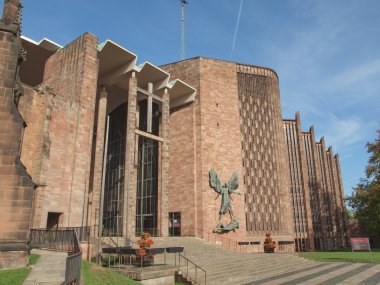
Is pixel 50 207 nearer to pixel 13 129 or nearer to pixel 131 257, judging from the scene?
pixel 131 257

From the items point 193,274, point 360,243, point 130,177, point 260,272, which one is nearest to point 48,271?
point 193,274

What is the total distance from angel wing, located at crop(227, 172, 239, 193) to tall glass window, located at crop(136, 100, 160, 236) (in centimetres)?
748

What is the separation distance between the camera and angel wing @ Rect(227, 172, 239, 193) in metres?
33.0

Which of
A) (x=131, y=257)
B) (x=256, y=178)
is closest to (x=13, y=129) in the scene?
(x=131, y=257)

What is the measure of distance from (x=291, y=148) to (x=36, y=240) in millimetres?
54634

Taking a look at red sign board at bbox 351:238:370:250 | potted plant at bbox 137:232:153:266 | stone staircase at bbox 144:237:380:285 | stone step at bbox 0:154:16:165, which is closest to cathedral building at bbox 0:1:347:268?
stone step at bbox 0:154:16:165

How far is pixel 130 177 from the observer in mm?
27156

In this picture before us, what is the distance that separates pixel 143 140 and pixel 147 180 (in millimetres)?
4534

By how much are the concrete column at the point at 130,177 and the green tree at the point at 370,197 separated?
25.8 metres

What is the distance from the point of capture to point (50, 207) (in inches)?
829

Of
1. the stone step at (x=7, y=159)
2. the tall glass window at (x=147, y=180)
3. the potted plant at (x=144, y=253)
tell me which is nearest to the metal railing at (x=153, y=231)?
the tall glass window at (x=147, y=180)

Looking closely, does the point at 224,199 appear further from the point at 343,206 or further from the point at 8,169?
the point at 343,206

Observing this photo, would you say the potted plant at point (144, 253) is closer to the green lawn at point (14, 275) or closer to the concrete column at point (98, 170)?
the green lawn at point (14, 275)

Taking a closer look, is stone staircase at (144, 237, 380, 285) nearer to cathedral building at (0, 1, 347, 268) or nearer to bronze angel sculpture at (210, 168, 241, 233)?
cathedral building at (0, 1, 347, 268)
